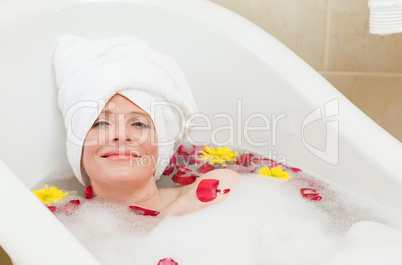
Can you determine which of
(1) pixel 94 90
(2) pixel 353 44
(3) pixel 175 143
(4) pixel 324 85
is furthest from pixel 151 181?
(2) pixel 353 44

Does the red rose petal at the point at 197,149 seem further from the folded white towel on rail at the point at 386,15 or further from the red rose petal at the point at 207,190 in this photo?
the folded white towel on rail at the point at 386,15

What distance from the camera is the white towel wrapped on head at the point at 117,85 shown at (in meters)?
1.20

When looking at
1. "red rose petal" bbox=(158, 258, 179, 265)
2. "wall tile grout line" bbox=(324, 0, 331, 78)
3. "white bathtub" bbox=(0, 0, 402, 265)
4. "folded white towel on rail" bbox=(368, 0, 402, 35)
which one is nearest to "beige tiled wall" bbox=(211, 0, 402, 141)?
"wall tile grout line" bbox=(324, 0, 331, 78)

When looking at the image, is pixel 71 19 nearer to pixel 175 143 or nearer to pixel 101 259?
pixel 175 143

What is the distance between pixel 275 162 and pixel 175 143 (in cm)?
25

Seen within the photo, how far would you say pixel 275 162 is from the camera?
1361 millimetres

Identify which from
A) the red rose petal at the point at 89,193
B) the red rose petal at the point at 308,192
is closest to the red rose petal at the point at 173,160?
the red rose petal at the point at 89,193

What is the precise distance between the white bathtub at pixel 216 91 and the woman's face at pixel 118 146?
160 millimetres

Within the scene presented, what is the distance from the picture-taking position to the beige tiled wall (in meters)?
1.59

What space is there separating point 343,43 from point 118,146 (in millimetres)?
777

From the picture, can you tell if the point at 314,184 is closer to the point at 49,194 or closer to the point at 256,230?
the point at 256,230

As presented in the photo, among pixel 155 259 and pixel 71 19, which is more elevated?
pixel 71 19

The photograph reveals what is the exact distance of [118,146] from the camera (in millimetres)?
1189

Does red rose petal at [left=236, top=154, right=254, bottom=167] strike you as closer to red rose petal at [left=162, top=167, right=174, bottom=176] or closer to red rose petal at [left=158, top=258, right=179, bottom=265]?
red rose petal at [left=162, top=167, right=174, bottom=176]
